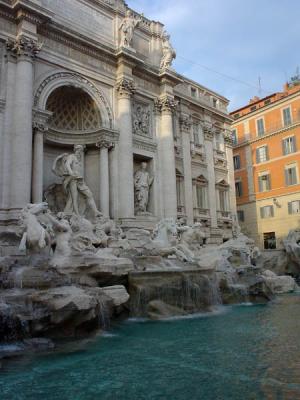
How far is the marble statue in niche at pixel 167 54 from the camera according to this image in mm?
21377

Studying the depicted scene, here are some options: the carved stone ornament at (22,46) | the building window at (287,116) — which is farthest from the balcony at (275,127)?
the carved stone ornament at (22,46)

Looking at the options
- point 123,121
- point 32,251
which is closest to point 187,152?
point 123,121

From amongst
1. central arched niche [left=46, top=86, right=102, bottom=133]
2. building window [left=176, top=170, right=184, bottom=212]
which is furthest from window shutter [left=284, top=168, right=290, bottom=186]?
central arched niche [left=46, top=86, right=102, bottom=133]

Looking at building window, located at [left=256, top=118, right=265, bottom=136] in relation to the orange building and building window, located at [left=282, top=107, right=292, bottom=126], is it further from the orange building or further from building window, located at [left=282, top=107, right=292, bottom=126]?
building window, located at [left=282, top=107, right=292, bottom=126]

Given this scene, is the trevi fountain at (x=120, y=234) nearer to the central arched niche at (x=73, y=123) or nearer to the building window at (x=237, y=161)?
the central arched niche at (x=73, y=123)

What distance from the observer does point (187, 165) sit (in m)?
23.4

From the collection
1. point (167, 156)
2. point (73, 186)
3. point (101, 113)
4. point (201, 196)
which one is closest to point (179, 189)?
point (201, 196)

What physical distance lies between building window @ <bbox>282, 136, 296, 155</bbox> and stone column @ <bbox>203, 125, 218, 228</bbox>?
6804mm

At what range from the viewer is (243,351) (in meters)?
6.08

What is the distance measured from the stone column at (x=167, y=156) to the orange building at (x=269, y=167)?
11812 millimetres

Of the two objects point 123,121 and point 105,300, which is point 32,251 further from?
point 123,121

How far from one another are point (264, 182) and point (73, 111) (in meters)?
17.7

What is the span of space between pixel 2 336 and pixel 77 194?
1002cm

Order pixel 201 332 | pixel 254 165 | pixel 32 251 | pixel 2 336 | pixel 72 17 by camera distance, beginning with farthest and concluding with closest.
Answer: pixel 254 165 → pixel 72 17 → pixel 32 251 → pixel 201 332 → pixel 2 336
